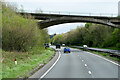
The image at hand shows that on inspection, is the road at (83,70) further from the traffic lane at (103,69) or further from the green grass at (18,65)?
the green grass at (18,65)

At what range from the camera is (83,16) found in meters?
44.9

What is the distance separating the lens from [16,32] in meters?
27.5

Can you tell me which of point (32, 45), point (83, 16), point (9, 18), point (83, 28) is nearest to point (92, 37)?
point (83, 28)

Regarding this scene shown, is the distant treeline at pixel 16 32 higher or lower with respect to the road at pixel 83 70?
higher

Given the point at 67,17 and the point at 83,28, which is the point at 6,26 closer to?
the point at 67,17

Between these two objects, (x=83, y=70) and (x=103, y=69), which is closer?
(x=83, y=70)

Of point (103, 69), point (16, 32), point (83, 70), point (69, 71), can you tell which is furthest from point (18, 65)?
point (16, 32)

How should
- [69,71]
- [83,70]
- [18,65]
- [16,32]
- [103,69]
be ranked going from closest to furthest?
[69,71] < [83,70] < [103,69] < [18,65] < [16,32]

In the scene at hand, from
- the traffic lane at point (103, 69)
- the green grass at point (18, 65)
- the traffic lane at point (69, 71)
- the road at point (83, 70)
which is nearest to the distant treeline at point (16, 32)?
the green grass at point (18, 65)

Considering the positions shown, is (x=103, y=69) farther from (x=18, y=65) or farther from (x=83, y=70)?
(x=18, y=65)

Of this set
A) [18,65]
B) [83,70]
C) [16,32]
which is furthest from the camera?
[16,32]

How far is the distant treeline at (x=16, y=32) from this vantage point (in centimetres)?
2644

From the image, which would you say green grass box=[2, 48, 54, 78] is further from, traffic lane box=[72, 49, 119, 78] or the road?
traffic lane box=[72, 49, 119, 78]

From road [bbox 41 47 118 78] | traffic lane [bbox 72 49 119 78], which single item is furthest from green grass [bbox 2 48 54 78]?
traffic lane [bbox 72 49 119 78]
